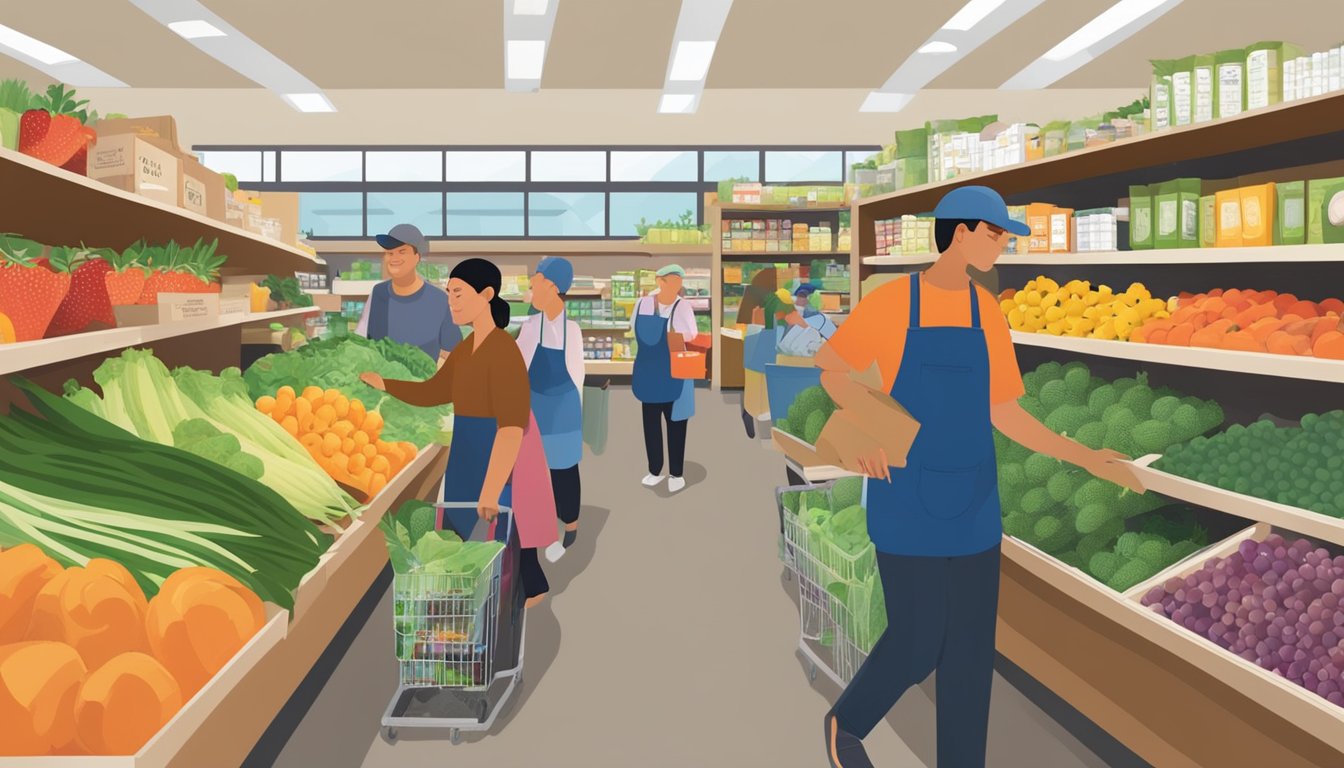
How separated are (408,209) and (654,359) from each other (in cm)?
1033

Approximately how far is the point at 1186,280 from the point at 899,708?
83.6 inches

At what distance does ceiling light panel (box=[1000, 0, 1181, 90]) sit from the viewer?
33.1 ft

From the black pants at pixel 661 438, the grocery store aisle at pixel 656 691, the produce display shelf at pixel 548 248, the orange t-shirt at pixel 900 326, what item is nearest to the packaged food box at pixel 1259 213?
the orange t-shirt at pixel 900 326

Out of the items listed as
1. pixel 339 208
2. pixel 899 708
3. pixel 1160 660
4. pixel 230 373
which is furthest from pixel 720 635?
pixel 339 208

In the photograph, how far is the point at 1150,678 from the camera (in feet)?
8.61

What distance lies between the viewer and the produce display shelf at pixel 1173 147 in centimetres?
291

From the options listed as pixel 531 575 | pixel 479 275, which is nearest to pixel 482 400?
pixel 479 275

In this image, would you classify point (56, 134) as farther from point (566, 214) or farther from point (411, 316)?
point (566, 214)

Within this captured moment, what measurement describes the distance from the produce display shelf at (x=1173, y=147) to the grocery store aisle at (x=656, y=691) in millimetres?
2055

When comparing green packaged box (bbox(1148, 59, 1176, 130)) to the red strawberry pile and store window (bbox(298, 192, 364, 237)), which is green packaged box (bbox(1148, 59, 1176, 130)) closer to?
the red strawberry pile

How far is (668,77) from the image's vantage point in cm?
1346

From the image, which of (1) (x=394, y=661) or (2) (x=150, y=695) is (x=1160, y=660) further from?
(1) (x=394, y=661)

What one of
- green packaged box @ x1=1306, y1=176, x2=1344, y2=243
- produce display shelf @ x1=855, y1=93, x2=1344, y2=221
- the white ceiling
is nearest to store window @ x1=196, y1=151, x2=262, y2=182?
the white ceiling

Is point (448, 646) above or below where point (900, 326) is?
below
